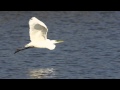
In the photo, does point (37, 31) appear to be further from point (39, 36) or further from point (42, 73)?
point (42, 73)

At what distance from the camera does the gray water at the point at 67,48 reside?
18.7 m

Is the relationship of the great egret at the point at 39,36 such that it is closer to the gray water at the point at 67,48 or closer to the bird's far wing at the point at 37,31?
the bird's far wing at the point at 37,31

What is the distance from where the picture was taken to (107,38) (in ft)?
81.6

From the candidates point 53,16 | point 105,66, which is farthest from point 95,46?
point 53,16

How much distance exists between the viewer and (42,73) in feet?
60.1

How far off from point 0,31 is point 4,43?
3391 mm

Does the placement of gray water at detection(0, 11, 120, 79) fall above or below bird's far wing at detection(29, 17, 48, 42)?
above

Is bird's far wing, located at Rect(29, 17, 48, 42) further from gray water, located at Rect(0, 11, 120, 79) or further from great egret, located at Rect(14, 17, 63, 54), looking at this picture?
gray water, located at Rect(0, 11, 120, 79)

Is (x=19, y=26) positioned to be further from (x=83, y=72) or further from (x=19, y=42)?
(x=83, y=72)

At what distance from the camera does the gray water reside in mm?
18672

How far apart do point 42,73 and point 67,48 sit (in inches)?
173

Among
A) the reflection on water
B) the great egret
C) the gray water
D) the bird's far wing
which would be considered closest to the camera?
the bird's far wing

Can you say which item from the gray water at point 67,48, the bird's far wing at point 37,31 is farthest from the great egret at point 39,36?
the gray water at point 67,48

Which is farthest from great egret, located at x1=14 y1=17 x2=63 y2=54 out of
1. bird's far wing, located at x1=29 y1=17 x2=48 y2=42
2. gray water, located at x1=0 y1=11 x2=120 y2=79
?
gray water, located at x1=0 y1=11 x2=120 y2=79
